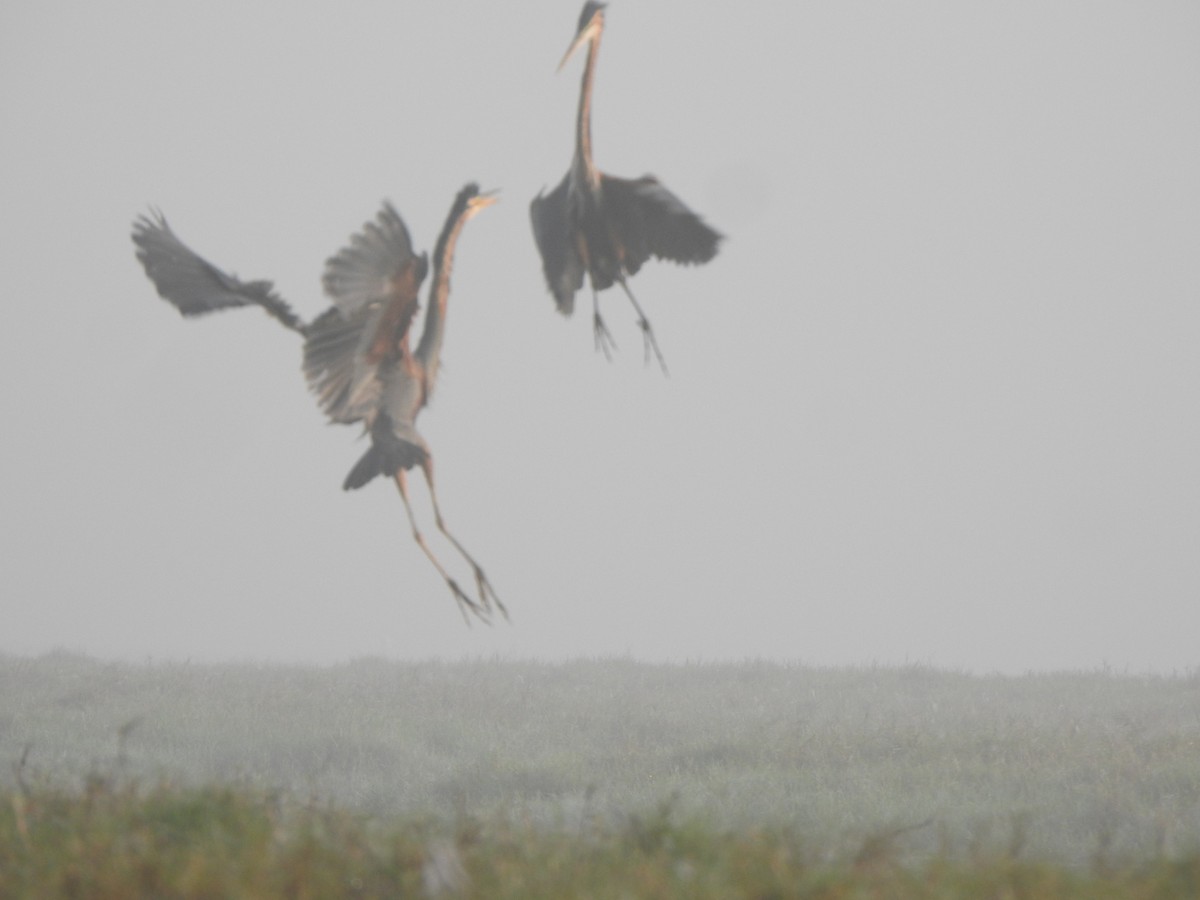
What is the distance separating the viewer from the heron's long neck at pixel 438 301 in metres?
3.90

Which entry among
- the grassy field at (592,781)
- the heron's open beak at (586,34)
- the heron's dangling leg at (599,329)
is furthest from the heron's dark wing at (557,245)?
the grassy field at (592,781)

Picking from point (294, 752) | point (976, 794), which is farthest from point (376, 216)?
point (294, 752)

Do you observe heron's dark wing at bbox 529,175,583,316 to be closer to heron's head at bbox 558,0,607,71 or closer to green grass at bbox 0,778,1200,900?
heron's head at bbox 558,0,607,71

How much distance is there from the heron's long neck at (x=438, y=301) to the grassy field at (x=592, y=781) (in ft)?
4.86

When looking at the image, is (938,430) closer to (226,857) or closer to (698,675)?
(698,675)

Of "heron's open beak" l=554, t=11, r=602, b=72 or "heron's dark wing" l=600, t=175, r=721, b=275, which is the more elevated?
"heron's open beak" l=554, t=11, r=602, b=72

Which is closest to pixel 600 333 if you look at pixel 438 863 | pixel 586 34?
pixel 586 34

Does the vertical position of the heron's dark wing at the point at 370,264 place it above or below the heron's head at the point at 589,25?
below

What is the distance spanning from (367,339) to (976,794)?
213 inches

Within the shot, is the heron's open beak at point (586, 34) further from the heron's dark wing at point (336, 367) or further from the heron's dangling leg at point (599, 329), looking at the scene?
the heron's dark wing at point (336, 367)

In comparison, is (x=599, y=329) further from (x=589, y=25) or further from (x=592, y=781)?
(x=592, y=781)

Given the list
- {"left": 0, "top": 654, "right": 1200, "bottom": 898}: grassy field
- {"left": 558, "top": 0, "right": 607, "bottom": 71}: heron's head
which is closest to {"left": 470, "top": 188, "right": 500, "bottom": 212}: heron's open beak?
{"left": 558, "top": 0, "right": 607, "bottom": 71}: heron's head

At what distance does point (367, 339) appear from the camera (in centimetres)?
398

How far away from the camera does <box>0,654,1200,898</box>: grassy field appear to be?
3.06 m
